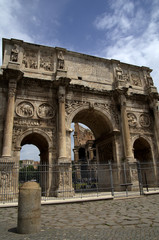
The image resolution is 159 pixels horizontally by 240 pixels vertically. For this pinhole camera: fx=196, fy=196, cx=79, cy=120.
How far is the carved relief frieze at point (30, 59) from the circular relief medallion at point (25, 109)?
3048 millimetres

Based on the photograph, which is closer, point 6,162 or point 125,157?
point 6,162

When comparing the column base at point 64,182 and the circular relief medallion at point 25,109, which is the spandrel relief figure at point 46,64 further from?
the column base at point 64,182

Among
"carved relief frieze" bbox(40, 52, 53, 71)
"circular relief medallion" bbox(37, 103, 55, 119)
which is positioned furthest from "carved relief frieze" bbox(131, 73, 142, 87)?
"circular relief medallion" bbox(37, 103, 55, 119)

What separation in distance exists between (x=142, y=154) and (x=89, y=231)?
1392 centimetres

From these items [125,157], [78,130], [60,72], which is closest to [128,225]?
[125,157]

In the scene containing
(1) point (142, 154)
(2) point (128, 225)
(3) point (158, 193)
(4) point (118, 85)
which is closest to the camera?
(2) point (128, 225)

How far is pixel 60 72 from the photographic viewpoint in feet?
46.7

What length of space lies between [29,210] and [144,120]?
557 inches

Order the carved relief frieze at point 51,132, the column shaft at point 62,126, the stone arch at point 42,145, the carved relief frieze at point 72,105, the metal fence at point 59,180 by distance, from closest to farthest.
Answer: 1. the metal fence at point 59,180
2. the stone arch at point 42,145
3. the column shaft at point 62,126
4. the carved relief frieze at point 51,132
5. the carved relief frieze at point 72,105

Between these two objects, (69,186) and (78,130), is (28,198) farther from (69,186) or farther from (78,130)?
(78,130)

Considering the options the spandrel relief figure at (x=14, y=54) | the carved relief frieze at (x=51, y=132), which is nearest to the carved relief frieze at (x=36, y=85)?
the spandrel relief figure at (x=14, y=54)

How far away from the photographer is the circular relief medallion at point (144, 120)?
1657cm

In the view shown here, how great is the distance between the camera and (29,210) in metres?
4.45

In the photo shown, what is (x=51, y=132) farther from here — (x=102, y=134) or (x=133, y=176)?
(x=133, y=176)
